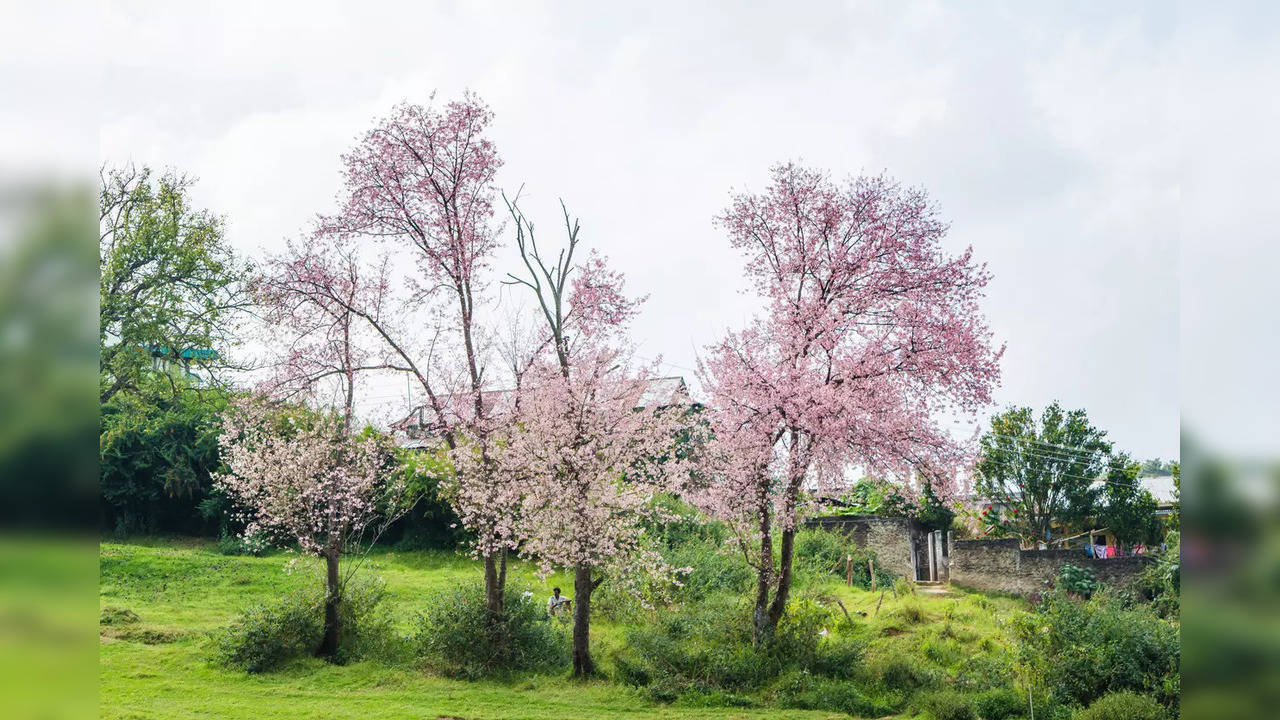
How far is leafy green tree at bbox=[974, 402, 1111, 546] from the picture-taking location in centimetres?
2862

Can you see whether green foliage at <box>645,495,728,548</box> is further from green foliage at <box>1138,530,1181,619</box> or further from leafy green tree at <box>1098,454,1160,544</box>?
leafy green tree at <box>1098,454,1160,544</box>

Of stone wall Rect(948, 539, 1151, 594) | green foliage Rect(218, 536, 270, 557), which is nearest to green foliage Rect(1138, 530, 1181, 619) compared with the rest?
stone wall Rect(948, 539, 1151, 594)

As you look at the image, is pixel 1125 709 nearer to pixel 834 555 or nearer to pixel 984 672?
pixel 984 672

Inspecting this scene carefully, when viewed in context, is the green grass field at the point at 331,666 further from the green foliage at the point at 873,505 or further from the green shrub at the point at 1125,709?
the green foliage at the point at 873,505

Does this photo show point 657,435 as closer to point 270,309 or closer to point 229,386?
point 270,309

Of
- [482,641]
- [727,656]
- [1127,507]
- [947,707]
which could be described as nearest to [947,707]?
[947,707]

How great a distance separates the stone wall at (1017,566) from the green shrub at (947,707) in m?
10.9

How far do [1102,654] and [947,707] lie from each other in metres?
2.20

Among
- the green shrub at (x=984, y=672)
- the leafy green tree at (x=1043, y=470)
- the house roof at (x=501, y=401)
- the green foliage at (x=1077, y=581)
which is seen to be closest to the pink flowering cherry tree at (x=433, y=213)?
the house roof at (x=501, y=401)

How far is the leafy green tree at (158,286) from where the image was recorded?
13.9m

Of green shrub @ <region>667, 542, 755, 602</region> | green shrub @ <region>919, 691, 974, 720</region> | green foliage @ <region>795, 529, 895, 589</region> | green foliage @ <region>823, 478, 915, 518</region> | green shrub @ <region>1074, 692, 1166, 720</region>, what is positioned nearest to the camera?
green shrub @ <region>1074, 692, 1166, 720</region>

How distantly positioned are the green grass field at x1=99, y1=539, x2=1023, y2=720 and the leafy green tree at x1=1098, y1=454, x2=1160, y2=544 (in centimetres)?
1139

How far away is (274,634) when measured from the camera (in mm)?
12180
